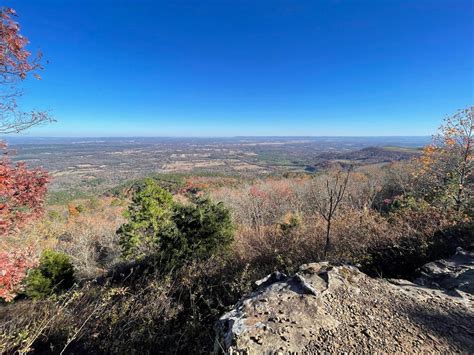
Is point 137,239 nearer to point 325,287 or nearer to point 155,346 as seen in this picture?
point 155,346

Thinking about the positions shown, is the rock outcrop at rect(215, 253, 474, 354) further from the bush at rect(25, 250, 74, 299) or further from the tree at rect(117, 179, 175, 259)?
the tree at rect(117, 179, 175, 259)

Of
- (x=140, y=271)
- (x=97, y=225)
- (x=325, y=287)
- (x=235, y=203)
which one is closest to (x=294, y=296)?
(x=325, y=287)

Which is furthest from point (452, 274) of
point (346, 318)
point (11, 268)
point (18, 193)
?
point (18, 193)

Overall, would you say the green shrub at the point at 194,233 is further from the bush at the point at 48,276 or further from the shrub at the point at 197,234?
the bush at the point at 48,276

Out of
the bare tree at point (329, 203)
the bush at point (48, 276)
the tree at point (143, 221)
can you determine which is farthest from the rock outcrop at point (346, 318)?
the tree at point (143, 221)

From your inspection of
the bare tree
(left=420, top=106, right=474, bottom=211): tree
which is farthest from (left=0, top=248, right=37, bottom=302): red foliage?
(left=420, top=106, right=474, bottom=211): tree

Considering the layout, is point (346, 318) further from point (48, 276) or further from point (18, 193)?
point (48, 276)
